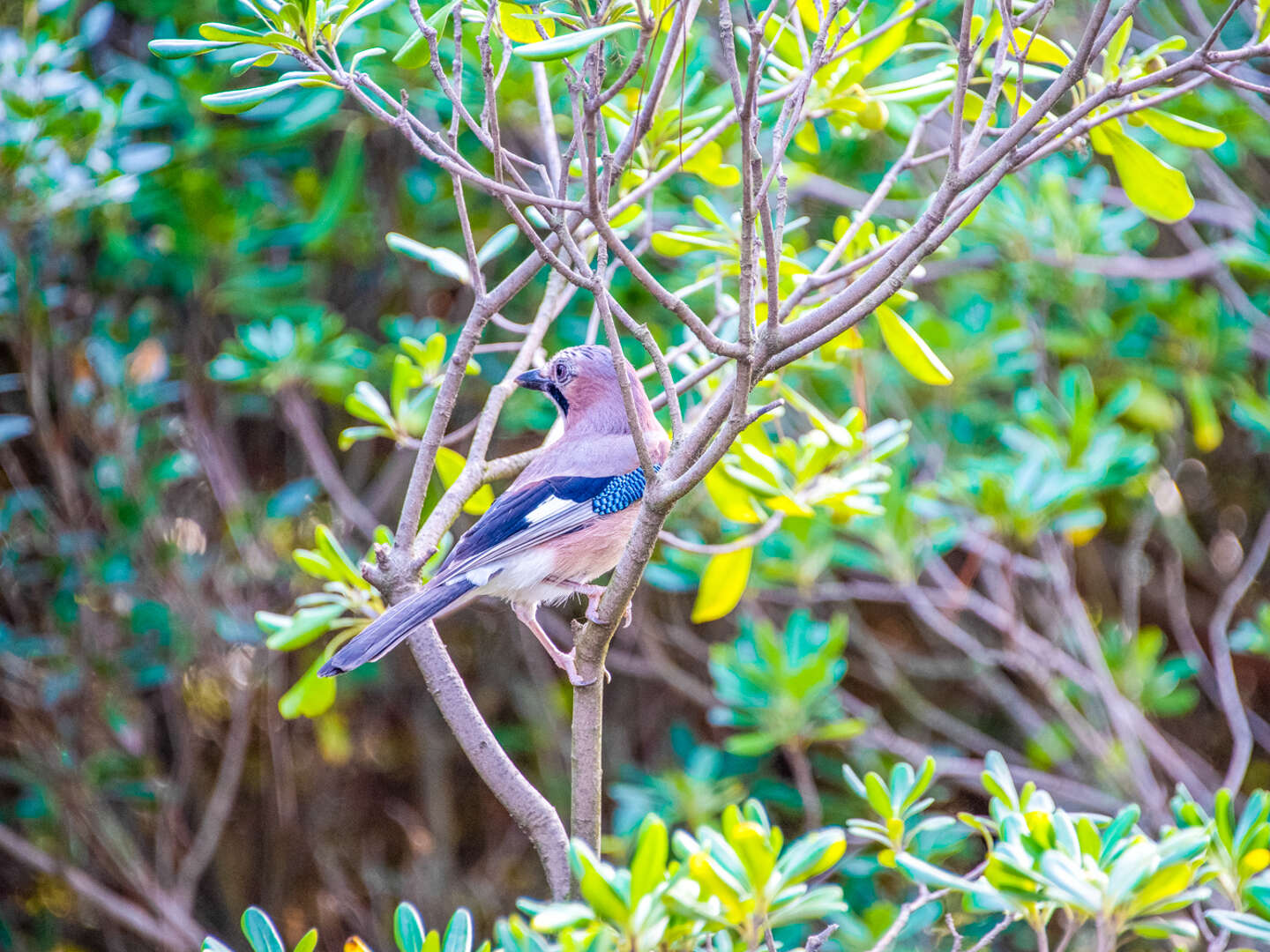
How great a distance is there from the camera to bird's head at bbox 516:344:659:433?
9.30 feet

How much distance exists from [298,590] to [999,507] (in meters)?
2.40

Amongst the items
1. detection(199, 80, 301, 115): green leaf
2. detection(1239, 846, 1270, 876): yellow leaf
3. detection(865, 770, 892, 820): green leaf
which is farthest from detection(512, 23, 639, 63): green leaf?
detection(1239, 846, 1270, 876): yellow leaf

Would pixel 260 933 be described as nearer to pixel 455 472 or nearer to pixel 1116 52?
pixel 455 472

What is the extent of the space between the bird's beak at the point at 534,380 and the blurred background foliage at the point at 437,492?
1.45 feet

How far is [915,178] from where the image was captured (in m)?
4.09

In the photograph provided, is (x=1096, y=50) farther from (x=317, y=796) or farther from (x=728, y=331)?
(x=317, y=796)

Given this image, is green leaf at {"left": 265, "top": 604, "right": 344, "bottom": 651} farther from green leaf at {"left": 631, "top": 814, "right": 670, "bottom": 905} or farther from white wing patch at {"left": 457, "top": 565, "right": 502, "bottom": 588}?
green leaf at {"left": 631, "top": 814, "right": 670, "bottom": 905}

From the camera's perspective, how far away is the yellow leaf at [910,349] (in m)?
2.02

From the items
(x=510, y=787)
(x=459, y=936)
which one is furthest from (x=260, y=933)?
(x=510, y=787)

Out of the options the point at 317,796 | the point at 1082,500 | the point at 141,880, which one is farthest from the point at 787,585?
the point at 141,880

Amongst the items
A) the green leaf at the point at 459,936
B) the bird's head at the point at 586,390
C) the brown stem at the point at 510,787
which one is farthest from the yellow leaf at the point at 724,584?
the green leaf at the point at 459,936

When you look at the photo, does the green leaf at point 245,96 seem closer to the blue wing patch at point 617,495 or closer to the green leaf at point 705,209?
the green leaf at point 705,209

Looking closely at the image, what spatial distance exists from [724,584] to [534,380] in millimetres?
639

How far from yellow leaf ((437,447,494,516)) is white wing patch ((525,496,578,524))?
191mm
